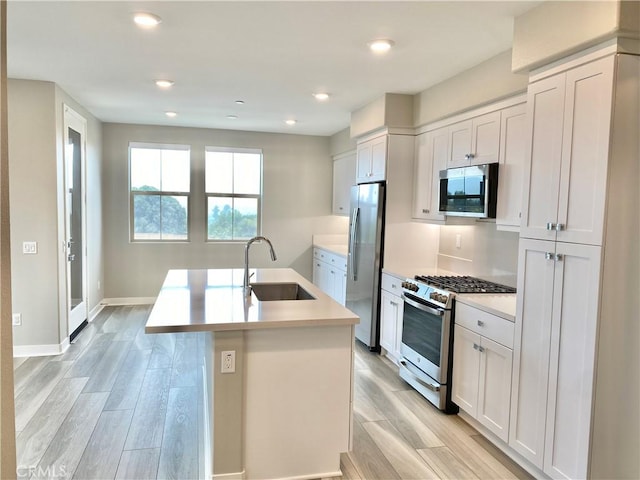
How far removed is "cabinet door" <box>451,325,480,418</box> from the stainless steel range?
0.05 metres

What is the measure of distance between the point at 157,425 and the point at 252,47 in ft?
8.61

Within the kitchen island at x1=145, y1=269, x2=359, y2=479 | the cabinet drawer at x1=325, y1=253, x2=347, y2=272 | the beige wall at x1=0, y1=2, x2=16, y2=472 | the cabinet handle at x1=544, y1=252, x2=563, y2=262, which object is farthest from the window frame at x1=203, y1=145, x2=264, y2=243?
the beige wall at x1=0, y1=2, x2=16, y2=472

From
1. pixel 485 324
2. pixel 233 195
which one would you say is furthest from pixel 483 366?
pixel 233 195

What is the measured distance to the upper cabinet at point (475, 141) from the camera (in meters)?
3.08

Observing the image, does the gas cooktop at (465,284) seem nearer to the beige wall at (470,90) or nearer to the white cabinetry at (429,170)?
the white cabinetry at (429,170)

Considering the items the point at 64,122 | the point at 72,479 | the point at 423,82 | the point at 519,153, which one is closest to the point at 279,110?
the point at 423,82

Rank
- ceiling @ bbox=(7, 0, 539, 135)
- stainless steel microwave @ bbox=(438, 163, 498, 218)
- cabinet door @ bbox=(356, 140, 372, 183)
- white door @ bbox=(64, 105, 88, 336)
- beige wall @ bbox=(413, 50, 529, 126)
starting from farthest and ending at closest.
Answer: cabinet door @ bbox=(356, 140, 372, 183) → white door @ bbox=(64, 105, 88, 336) → stainless steel microwave @ bbox=(438, 163, 498, 218) → beige wall @ bbox=(413, 50, 529, 126) → ceiling @ bbox=(7, 0, 539, 135)

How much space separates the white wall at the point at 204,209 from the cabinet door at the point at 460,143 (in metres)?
3.39

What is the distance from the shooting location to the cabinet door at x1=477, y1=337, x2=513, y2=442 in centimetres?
257

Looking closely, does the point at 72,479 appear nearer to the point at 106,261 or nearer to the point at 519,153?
the point at 519,153

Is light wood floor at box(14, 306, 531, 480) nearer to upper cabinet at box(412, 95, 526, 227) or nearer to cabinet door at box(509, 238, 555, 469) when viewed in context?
cabinet door at box(509, 238, 555, 469)

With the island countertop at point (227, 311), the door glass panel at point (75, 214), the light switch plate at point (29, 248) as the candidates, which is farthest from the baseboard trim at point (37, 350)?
the island countertop at point (227, 311)

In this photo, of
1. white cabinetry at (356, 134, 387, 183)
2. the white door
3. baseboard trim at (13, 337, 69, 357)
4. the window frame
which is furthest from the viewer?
the window frame

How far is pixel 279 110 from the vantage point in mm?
4957
